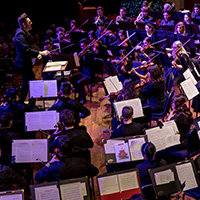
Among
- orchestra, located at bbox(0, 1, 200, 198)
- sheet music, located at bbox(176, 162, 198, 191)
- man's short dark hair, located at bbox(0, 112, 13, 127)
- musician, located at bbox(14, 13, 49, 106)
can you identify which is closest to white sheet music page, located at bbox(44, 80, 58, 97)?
orchestra, located at bbox(0, 1, 200, 198)

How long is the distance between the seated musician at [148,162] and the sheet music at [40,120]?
165 centimetres

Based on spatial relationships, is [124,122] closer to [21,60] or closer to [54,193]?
[54,193]

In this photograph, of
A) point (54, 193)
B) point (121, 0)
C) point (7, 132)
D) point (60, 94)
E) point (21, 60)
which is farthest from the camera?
point (121, 0)

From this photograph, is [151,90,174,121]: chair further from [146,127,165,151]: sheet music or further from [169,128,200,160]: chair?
[146,127,165,151]: sheet music

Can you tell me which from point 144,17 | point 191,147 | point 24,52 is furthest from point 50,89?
point 144,17

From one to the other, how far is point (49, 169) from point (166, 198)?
1.24 metres

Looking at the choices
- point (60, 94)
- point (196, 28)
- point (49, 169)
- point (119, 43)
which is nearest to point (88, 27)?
point (119, 43)

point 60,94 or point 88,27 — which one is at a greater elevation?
point 88,27

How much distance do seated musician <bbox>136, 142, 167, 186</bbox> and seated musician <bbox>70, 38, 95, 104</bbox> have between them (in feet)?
13.1

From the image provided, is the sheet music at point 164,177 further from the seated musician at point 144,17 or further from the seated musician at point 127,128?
Answer: the seated musician at point 144,17

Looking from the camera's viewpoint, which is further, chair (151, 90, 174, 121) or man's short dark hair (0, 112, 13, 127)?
chair (151, 90, 174, 121)

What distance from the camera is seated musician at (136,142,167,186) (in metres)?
3.41

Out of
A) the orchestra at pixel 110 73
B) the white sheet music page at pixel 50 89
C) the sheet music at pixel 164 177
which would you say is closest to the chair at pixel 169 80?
the orchestra at pixel 110 73

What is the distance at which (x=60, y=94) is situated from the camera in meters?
5.35
